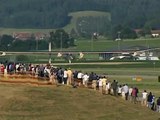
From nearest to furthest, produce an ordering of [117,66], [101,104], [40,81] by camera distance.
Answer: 1. [101,104]
2. [40,81]
3. [117,66]

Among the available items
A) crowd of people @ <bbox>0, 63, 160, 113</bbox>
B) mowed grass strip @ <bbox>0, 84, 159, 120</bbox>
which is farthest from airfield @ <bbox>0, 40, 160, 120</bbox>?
crowd of people @ <bbox>0, 63, 160, 113</bbox>

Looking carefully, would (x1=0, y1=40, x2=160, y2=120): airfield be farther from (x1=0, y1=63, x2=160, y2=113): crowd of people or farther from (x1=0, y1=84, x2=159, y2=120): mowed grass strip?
(x1=0, y1=63, x2=160, y2=113): crowd of people

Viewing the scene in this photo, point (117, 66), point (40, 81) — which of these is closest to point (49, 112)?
point (40, 81)

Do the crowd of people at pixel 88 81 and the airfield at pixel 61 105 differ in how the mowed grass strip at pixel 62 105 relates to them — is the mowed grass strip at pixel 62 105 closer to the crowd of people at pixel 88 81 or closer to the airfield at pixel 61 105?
the airfield at pixel 61 105

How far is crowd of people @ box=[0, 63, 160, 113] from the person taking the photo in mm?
52562

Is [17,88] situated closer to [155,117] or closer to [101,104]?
[101,104]

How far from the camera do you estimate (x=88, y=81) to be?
56.0 metres

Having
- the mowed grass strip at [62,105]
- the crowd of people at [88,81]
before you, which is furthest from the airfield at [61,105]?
the crowd of people at [88,81]

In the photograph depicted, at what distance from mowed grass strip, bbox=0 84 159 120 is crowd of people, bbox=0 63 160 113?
1.21 meters

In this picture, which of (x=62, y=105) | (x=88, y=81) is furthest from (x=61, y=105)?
(x=88, y=81)

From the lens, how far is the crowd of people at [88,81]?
52.6 metres

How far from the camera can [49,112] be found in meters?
46.3

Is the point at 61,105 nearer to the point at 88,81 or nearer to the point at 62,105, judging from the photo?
the point at 62,105

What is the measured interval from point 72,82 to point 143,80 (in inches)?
1442
